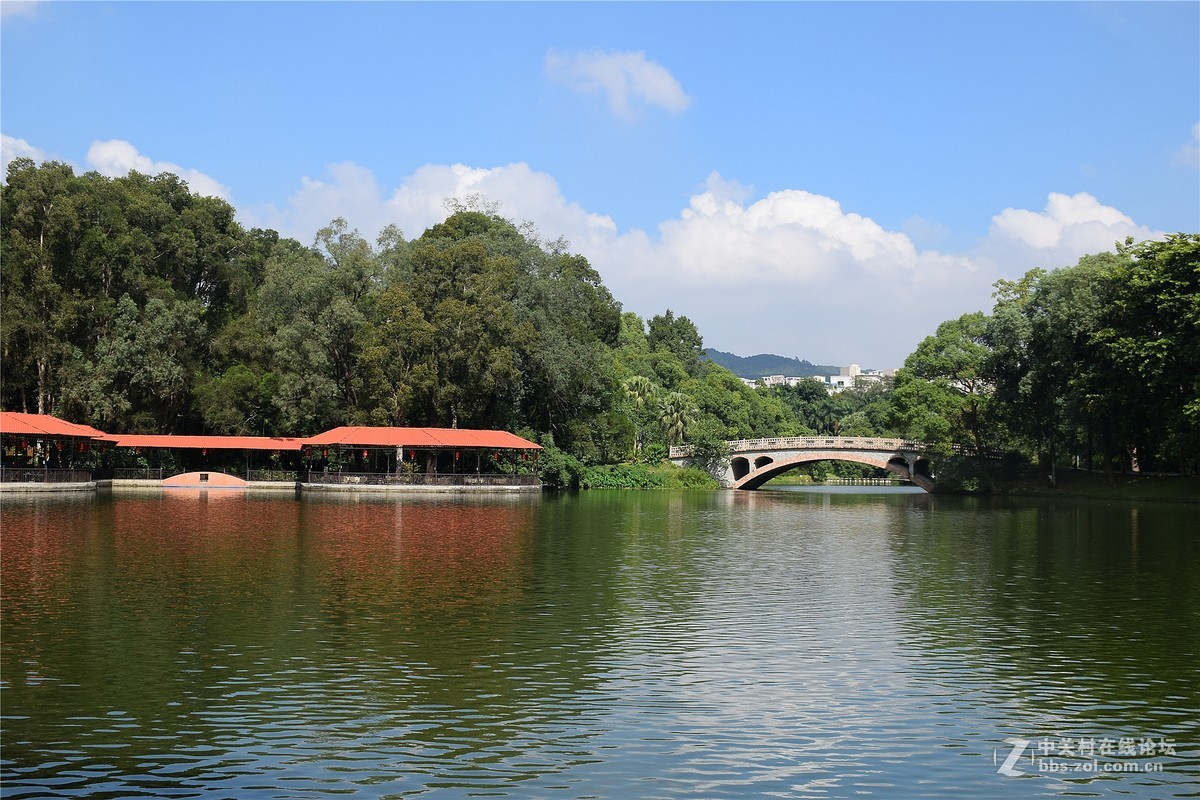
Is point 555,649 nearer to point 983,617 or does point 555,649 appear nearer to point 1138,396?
point 983,617

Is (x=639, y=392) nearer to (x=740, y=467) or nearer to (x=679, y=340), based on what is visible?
(x=740, y=467)

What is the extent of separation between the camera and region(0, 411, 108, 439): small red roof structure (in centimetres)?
6387

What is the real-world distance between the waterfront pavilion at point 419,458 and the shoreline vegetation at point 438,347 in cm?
229

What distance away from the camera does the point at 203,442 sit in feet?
243

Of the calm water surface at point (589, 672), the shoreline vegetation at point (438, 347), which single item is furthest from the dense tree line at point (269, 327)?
the calm water surface at point (589, 672)

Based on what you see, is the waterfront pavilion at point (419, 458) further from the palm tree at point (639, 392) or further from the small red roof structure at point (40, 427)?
the palm tree at point (639, 392)

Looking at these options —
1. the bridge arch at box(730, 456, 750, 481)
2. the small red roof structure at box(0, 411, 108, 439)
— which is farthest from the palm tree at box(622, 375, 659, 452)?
the small red roof structure at box(0, 411, 108, 439)

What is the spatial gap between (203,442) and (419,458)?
14.2 meters

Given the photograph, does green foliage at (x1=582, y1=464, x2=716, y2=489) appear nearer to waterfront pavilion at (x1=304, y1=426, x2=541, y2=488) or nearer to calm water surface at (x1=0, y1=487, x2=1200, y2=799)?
waterfront pavilion at (x1=304, y1=426, x2=541, y2=488)

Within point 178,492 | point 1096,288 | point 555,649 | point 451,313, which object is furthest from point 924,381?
point 555,649

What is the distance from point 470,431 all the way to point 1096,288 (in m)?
40.0

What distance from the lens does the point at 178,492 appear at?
222ft

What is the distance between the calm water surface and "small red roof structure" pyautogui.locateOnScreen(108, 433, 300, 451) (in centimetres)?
4018

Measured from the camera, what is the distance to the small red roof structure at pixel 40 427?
63866 millimetres
